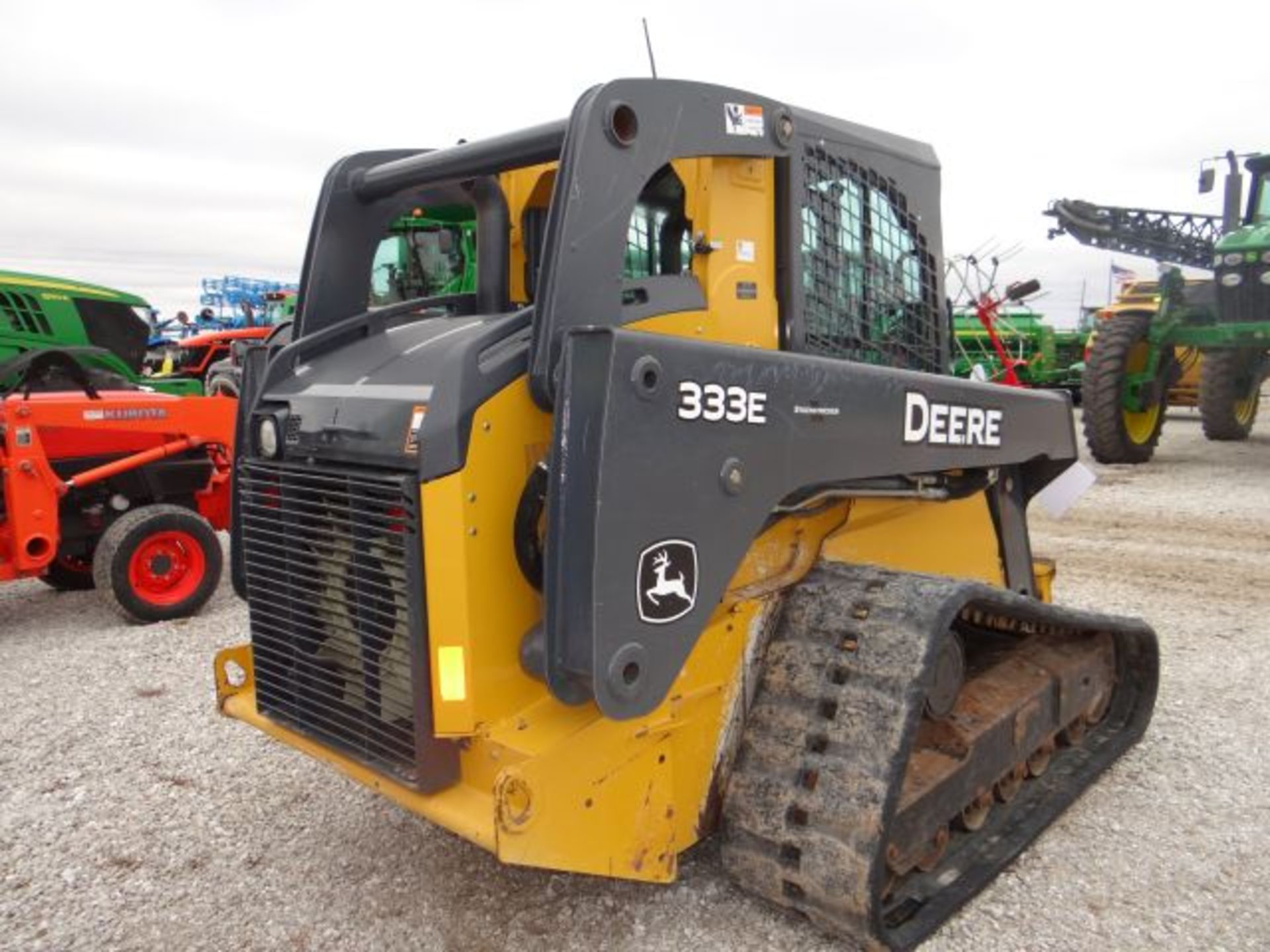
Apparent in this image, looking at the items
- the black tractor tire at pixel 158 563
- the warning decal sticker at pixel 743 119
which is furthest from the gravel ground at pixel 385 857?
the warning decal sticker at pixel 743 119

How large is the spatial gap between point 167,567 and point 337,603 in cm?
374

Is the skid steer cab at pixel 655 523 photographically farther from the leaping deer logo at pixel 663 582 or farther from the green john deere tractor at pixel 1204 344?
the green john deere tractor at pixel 1204 344

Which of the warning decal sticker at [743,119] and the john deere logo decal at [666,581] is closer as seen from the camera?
the john deere logo decal at [666,581]

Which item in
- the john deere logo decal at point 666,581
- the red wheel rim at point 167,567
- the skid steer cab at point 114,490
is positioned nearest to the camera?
the john deere logo decal at point 666,581

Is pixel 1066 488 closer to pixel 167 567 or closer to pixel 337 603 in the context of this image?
pixel 337 603

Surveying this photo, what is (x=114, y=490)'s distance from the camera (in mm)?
6098

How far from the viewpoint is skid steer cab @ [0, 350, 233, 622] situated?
5.40m

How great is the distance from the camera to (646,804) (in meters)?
2.43

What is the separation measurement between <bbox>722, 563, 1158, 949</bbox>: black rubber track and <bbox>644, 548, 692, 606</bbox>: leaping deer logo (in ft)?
2.08

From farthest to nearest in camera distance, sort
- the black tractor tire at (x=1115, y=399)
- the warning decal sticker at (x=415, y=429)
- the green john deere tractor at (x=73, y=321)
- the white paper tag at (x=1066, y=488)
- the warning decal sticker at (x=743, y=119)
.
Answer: the black tractor tire at (x=1115, y=399) < the green john deere tractor at (x=73, y=321) < the white paper tag at (x=1066, y=488) < the warning decal sticker at (x=743, y=119) < the warning decal sticker at (x=415, y=429)

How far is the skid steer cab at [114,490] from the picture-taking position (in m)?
5.40

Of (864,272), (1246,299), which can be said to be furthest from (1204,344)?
(864,272)

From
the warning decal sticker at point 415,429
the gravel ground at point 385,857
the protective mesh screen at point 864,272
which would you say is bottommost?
the gravel ground at point 385,857

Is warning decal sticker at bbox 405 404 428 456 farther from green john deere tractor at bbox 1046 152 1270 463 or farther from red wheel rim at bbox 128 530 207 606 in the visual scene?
green john deere tractor at bbox 1046 152 1270 463
